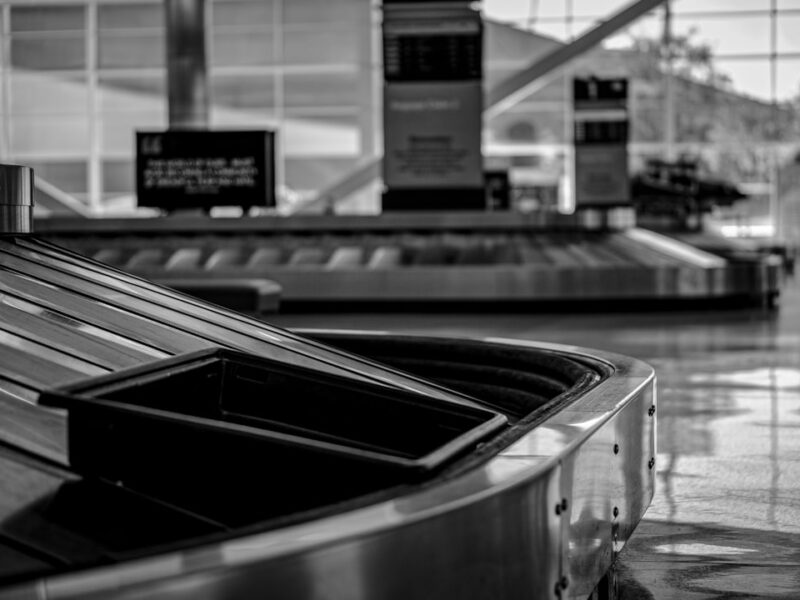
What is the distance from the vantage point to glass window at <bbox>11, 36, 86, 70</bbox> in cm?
3047

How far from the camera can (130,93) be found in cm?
3036

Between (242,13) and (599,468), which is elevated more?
(242,13)

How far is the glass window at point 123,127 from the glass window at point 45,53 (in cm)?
176

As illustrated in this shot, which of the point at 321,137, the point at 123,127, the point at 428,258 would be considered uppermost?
the point at 123,127

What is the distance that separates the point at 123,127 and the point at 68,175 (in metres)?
1.83

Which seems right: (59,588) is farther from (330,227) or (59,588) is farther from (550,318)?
(330,227)

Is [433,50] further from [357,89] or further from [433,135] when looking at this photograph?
[357,89]

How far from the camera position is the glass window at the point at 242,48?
2983 cm

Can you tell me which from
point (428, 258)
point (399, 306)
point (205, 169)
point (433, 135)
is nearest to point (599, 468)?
point (399, 306)

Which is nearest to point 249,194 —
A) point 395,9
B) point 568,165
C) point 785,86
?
point 395,9

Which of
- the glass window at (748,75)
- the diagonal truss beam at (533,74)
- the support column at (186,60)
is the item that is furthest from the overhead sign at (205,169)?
Answer: the glass window at (748,75)

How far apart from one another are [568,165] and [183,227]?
17.1m

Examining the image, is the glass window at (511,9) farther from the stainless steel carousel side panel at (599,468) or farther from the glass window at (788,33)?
the stainless steel carousel side panel at (599,468)

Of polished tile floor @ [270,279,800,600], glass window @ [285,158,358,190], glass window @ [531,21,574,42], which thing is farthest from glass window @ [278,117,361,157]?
polished tile floor @ [270,279,800,600]
